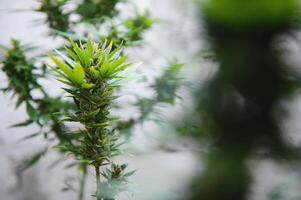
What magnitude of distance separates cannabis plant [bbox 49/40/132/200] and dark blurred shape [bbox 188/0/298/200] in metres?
0.40

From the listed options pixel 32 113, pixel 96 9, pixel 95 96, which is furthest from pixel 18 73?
pixel 95 96

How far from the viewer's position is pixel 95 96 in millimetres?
499

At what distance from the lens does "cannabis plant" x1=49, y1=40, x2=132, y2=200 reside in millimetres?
485

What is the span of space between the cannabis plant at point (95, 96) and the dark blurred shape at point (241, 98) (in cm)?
40

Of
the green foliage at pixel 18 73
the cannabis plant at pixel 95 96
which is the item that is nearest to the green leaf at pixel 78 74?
the cannabis plant at pixel 95 96

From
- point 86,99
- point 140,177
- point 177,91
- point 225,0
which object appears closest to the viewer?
point 86,99

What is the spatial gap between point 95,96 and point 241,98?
0.47 metres

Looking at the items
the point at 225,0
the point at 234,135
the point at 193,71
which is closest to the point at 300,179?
the point at 234,135

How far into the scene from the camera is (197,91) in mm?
984

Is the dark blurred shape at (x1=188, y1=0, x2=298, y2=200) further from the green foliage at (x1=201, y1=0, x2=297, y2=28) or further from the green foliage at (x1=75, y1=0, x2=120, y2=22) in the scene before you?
the green foliage at (x1=75, y1=0, x2=120, y2=22)

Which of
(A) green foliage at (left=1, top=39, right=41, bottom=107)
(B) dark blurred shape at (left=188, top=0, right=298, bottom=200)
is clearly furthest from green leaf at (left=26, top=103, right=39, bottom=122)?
(B) dark blurred shape at (left=188, top=0, right=298, bottom=200)

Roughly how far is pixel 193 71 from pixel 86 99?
0.57 m

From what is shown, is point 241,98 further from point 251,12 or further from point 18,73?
point 18,73

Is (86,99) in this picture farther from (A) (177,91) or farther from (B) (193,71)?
(B) (193,71)
